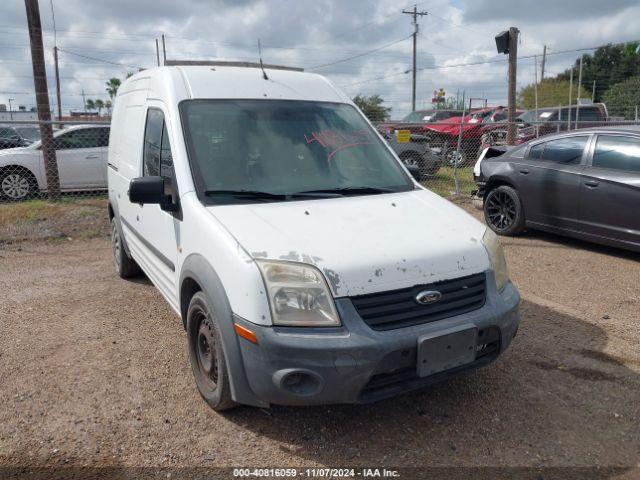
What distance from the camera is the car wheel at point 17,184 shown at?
33.7 ft

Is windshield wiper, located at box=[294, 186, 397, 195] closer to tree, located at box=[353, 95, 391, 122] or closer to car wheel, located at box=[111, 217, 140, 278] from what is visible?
car wheel, located at box=[111, 217, 140, 278]

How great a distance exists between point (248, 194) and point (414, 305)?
1.27 meters

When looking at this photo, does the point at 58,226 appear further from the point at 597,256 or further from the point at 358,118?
the point at 597,256

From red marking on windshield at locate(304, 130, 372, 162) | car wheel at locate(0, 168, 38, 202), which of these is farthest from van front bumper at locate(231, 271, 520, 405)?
car wheel at locate(0, 168, 38, 202)

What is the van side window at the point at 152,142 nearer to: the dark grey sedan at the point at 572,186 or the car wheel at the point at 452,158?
the dark grey sedan at the point at 572,186

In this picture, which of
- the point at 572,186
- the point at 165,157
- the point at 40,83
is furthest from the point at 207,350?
the point at 40,83

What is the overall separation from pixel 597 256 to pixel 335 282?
5260 millimetres

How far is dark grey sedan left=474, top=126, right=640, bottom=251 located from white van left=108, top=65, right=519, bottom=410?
3.60 m

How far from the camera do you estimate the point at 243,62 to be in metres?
4.64

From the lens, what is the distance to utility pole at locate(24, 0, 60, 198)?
9.87m

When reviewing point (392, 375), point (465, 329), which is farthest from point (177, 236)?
point (465, 329)

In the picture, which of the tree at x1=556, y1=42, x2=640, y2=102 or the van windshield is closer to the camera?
the van windshield

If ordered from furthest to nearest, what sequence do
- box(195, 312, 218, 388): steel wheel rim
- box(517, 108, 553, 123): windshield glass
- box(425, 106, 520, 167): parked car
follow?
box(517, 108, 553, 123): windshield glass → box(425, 106, 520, 167): parked car → box(195, 312, 218, 388): steel wheel rim

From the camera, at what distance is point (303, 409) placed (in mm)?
3393
